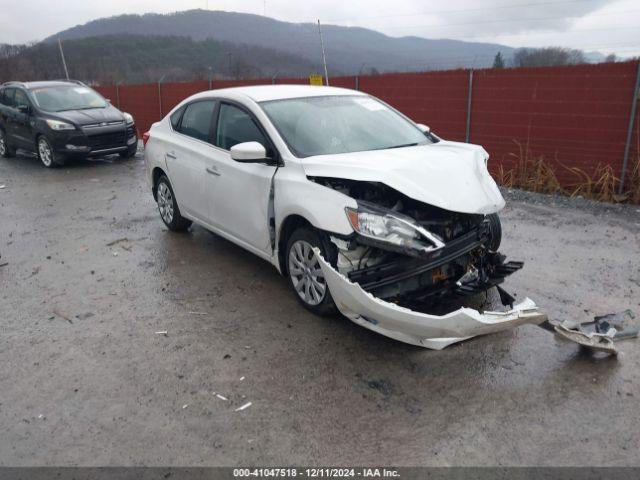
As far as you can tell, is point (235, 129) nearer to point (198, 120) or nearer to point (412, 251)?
point (198, 120)

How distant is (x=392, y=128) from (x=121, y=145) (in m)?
8.83

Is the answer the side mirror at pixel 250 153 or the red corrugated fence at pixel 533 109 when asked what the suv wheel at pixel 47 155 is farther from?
the side mirror at pixel 250 153

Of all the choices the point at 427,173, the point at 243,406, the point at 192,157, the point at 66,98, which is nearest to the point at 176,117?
the point at 192,157

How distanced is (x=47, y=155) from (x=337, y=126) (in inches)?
376

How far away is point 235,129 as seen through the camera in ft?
16.8

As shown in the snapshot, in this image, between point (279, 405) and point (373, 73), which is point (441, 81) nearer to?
point (373, 73)

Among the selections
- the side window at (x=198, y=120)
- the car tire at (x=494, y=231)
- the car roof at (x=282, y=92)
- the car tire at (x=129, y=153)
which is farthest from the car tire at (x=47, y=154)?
the car tire at (x=494, y=231)

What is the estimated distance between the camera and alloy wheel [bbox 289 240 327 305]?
415 centimetres

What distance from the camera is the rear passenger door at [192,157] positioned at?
18.0 feet

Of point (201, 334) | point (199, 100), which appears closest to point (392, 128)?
point (199, 100)

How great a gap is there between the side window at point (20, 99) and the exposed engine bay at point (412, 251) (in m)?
10.9

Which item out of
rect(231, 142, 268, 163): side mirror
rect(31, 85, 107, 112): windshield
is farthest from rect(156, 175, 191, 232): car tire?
rect(31, 85, 107, 112): windshield

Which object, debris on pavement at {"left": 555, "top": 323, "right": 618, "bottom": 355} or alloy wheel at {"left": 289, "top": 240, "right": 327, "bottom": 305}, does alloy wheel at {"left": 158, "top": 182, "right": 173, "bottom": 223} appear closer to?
alloy wheel at {"left": 289, "top": 240, "right": 327, "bottom": 305}

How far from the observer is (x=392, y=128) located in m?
5.10
